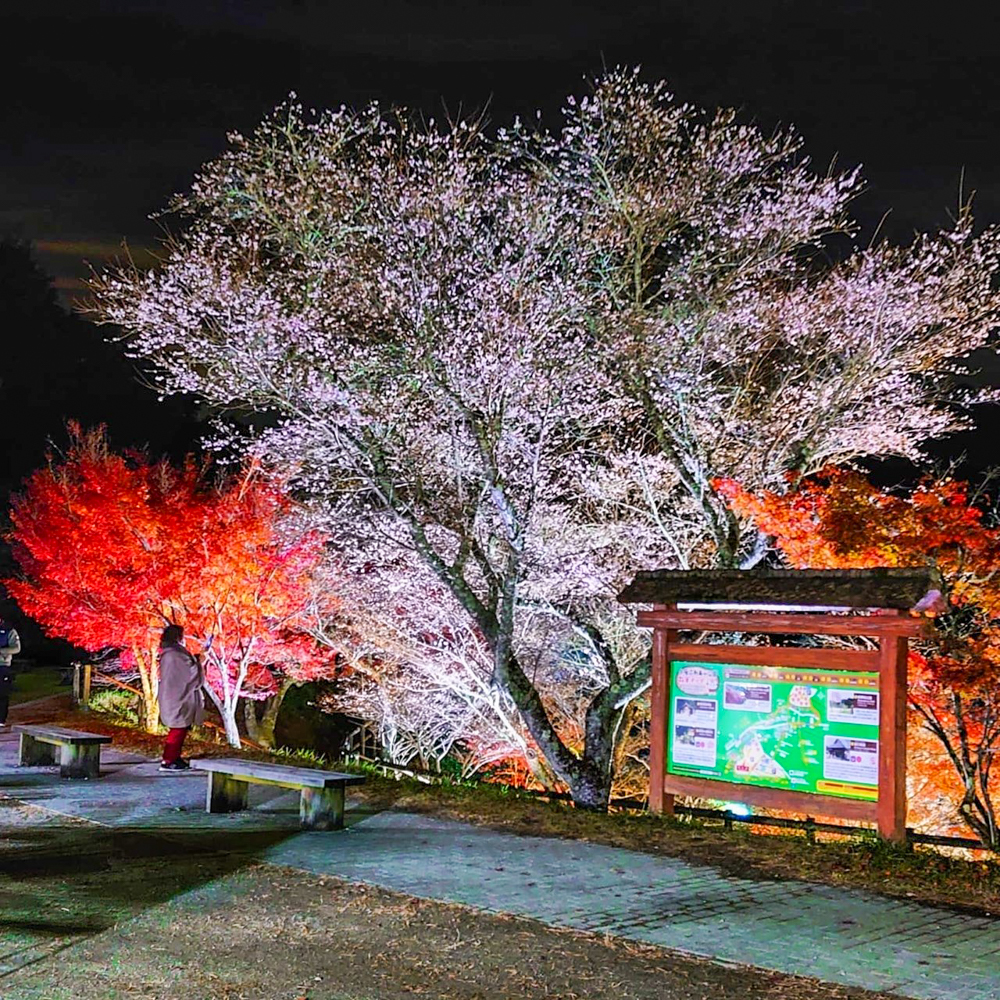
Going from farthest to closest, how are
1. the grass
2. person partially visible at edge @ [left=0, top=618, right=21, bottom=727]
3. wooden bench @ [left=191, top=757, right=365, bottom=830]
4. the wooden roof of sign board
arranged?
the grass, person partially visible at edge @ [left=0, top=618, right=21, bottom=727], wooden bench @ [left=191, top=757, right=365, bottom=830], the wooden roof of sign board

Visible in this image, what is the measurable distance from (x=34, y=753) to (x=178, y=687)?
268 centimetres

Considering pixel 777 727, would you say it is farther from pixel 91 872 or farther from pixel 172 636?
pixel 172 636

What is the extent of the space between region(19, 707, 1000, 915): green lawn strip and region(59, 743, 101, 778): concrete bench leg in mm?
3017

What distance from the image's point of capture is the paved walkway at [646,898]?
18.8 ft

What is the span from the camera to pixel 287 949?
5844 millimetres

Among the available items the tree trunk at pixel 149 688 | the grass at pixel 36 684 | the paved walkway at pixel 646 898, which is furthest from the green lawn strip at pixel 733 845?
the grass at pixel 36 684

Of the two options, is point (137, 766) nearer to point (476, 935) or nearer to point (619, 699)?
point (619, 699)

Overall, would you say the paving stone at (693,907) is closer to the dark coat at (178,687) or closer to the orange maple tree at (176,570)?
the dark coat at (178,687)

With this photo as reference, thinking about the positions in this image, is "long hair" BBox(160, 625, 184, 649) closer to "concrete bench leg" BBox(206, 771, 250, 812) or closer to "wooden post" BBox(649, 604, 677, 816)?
"concrete bench leg" BBox(206, 771, 250, 812)

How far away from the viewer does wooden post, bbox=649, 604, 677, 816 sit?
9.94 m

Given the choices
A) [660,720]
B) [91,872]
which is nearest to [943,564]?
[660,720]

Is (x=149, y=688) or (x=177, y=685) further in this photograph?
(x=149, y=688)

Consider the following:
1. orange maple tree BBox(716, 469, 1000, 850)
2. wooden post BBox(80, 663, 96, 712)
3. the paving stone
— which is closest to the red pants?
the paving stone

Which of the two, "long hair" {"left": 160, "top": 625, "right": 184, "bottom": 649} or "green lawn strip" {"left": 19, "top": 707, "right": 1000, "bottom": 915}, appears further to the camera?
"long hair" {"left": 160, "top": 625, "right": 184, "bottom": 649}
